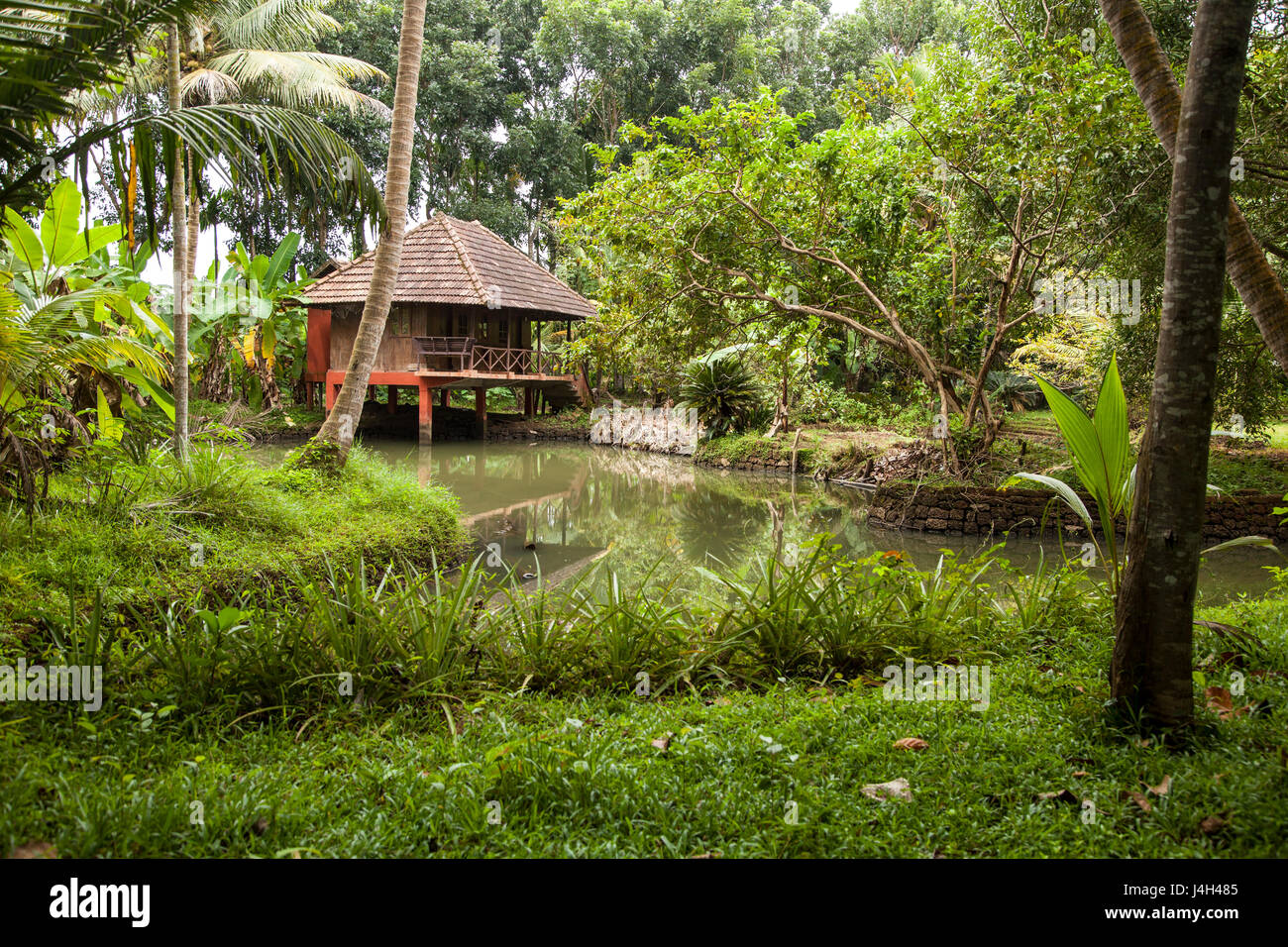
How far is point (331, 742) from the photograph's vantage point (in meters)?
3.20

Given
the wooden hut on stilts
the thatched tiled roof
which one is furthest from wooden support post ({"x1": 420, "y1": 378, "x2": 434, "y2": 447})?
the thatched tiled roof

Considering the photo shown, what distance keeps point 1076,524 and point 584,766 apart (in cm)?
1041

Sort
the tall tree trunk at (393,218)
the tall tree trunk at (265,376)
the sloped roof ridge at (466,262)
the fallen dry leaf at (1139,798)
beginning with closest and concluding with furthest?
the fallen dry leaf at (1139,798), the tall tree trunk at (393,218), the tall tree trunk at (265,376), the sloped roof ridge at (466,262)

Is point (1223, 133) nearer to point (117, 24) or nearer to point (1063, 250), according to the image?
point (117, 24)

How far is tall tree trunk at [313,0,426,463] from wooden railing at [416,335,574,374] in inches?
440

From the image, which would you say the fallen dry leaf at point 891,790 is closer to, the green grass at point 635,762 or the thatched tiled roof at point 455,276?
the green grass at point 635,762

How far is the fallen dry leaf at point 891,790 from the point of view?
2.73m

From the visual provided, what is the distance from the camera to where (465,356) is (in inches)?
793

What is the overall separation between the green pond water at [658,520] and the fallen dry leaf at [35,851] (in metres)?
3.53

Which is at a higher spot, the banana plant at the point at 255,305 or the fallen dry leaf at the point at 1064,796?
the banana plant at the point at 255,305

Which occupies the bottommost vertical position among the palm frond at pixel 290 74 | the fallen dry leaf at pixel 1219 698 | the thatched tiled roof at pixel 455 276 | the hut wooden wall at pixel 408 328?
the fallen dry leaf at pixel 1219 698

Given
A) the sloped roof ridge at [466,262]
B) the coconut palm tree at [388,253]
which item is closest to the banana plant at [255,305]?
the sloped roof ridge at [466,262]

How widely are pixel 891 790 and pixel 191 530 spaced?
5.39m

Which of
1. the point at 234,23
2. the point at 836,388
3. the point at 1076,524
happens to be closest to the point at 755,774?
the point at 1076,524
